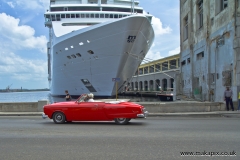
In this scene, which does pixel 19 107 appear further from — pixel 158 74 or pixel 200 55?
pixel 158 74

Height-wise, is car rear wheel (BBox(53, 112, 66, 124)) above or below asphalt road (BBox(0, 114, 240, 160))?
above

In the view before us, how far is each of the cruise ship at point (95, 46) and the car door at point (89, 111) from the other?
9.79 meters

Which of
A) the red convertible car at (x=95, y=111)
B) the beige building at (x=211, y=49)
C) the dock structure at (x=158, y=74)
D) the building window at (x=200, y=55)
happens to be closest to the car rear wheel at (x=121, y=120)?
the red convertible car at (x=95, y=111)

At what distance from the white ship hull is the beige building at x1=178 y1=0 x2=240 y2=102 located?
14.4ft

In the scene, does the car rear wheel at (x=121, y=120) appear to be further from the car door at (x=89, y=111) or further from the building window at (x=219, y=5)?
the building window at (x=219, y=5)

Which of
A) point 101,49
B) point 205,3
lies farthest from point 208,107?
point 101,49

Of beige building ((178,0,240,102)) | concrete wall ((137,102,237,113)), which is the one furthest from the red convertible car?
beige building ((178,0,240,102))

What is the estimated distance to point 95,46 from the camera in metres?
23.6

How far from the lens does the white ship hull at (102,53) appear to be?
2270 centimetres

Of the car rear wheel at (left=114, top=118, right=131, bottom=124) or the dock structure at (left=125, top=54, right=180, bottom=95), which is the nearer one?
the car rear wheel at (left=114, top=118, right=131, bottom=124)

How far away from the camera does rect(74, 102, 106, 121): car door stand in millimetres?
9484

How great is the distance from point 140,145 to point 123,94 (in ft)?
80.0

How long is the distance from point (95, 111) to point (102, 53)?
14.5 meters

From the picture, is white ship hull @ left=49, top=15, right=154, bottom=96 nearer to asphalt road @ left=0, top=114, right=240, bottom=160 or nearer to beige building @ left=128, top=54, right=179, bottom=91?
asphalt road @ left=0, top=114, right=240, bottom=160
